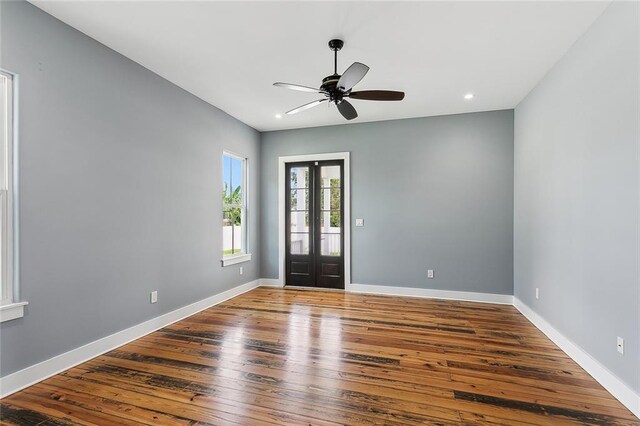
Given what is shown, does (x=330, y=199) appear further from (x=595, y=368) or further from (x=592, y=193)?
(x=595, y=368)

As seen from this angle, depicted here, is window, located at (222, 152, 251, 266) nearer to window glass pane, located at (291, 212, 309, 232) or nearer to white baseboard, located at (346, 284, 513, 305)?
window glass pane, located at (291, 212, 309, 232)

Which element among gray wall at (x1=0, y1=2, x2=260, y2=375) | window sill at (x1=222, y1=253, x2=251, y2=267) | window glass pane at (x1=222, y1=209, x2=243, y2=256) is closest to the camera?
gray wall at (x1=0, y1=2, x2=260, y2=375)

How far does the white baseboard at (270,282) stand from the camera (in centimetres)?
575

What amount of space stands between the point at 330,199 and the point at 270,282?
189 centimetres

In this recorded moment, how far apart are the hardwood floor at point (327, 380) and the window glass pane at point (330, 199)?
2.25 meters

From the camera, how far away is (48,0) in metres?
2.33

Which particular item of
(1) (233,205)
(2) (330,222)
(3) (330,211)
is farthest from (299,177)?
(1) (233,205)

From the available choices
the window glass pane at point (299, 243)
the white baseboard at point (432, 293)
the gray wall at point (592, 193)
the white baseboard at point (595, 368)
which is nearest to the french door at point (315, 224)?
the window glass pane at point (299, 243)

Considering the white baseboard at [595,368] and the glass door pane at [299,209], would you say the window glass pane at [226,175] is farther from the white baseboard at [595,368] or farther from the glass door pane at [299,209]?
the white baseboard at [595,368]

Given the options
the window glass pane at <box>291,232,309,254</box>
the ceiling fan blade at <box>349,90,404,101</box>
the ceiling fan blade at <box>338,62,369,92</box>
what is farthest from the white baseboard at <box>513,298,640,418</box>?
the window glass pane at <box>291,232,309,254</box>

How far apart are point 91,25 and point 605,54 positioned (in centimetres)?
410

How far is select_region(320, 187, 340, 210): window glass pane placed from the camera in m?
5.52

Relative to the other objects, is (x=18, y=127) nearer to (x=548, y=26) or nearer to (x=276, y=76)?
(x=276, y=76)

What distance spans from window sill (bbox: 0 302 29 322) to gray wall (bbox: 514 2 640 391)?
4.20 meters
